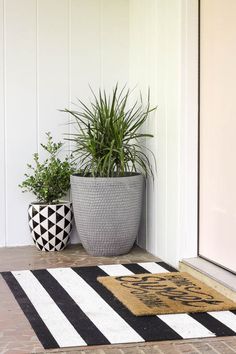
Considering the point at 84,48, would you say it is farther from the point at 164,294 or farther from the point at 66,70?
the point at 164,294

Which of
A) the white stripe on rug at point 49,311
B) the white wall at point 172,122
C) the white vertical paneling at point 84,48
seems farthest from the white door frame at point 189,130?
the white vertical paneling at point 84,48

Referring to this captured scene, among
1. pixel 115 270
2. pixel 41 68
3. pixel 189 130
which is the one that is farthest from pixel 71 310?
pixel 41 68

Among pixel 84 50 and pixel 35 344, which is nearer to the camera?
pixel 35 344

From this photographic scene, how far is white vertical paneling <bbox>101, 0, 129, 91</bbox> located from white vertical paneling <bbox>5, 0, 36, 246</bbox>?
57 cm

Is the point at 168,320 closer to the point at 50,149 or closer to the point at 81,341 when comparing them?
the point at 81,341

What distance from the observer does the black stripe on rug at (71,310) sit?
3.44 metres

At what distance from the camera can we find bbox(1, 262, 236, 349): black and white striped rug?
3451 millimetres

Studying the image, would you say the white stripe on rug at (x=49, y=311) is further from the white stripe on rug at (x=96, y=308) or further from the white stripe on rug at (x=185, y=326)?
the white stripe on rug at (x=185, y=326)

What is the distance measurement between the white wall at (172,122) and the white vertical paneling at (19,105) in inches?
35.2

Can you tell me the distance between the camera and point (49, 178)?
5496mm

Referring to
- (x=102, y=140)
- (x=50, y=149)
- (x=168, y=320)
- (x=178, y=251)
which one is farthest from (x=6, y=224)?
(x=168, y=320)

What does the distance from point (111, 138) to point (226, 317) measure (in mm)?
1888

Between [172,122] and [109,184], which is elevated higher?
[172,122]

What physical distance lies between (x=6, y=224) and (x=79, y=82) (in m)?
1.27
